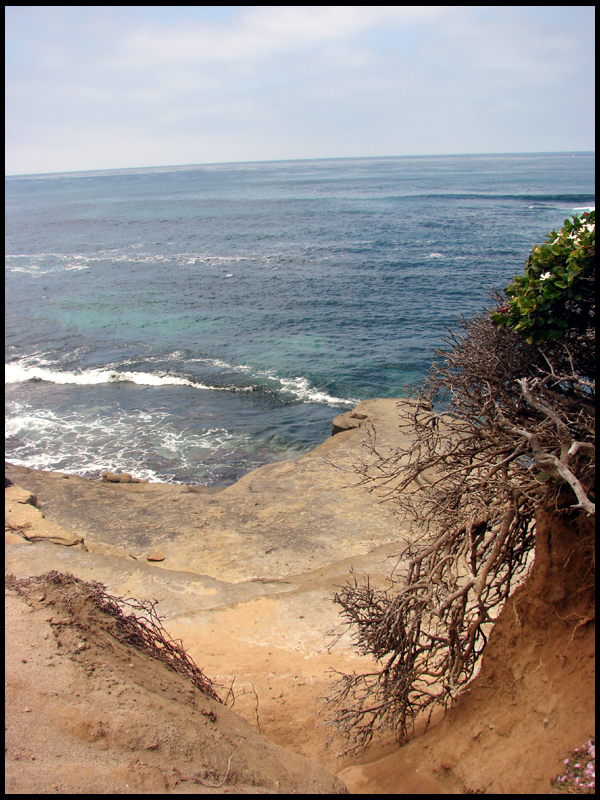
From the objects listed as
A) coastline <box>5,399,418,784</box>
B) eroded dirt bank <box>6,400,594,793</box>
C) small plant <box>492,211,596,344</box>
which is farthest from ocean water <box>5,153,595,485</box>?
eroded dirt bank <box>6,400,594,793</box>

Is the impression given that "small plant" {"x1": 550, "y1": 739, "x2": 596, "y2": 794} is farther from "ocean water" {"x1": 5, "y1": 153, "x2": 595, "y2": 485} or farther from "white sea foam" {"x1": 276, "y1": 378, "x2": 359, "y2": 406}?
"white sea foam" {"x1": 276, "y1": 378, "x2": 359, "y2": 406}

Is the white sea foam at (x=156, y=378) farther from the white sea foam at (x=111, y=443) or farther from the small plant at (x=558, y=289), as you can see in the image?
the small plant at (x=558, y=289)

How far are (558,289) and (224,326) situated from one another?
2821 centimetres

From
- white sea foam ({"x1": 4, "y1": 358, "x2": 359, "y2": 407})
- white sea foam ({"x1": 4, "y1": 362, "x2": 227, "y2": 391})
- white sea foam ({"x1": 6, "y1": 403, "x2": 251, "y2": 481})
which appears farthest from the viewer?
white sea foam ({"x1": 4, "y1": 362, "x2": 227, "y2": 391})

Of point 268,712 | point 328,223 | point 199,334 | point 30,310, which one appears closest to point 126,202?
point 328,223

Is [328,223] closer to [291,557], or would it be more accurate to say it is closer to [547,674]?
[291,557]

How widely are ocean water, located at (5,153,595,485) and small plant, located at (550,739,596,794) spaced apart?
562 centimetres

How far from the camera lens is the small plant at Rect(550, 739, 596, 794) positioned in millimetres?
3686

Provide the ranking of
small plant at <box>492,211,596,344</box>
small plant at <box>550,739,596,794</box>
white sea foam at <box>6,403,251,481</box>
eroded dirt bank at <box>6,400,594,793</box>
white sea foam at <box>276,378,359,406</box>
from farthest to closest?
white sea foam at <box>276,378,359,406</box>
white sea foam at <box>6,403,251,481</box>
small plant at <box>492,211,596,344</box>
eroded dirt bank at <box>6,400,594,793</box>
small plant at <box>550,739,596,794</box>

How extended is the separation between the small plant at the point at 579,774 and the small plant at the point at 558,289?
3.62m

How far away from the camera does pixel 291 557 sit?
11.1m

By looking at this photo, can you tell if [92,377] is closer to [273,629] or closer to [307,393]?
[307,393]

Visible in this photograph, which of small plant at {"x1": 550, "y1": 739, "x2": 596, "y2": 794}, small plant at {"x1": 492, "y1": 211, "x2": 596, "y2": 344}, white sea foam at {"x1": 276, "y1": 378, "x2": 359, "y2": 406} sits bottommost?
small plant at {"x1": 550, "y1": 739, "x2": 596, "y2": 794}

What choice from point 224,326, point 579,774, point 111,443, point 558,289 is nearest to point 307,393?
point 111,443
